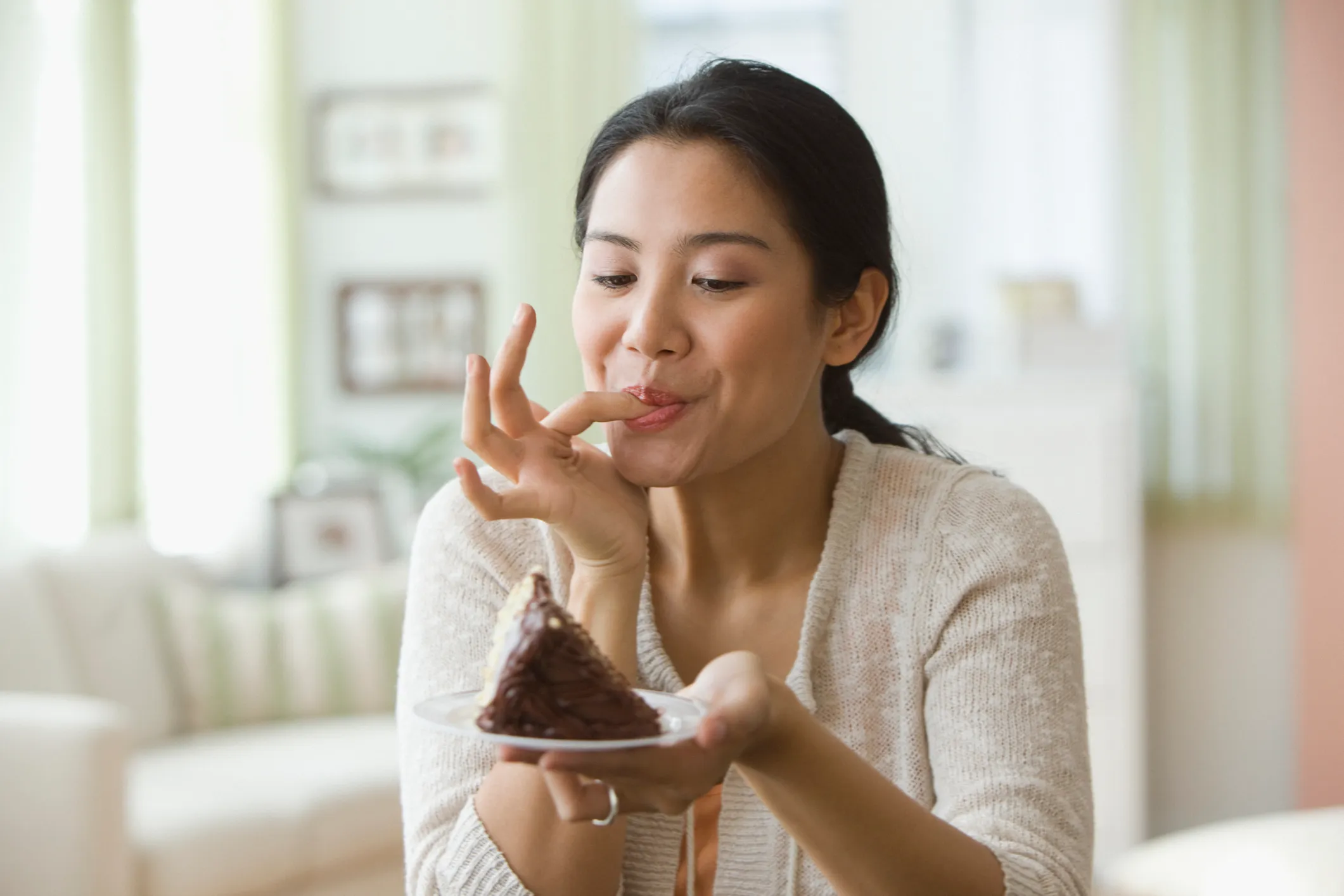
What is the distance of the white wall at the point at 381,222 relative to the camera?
17.4 ft

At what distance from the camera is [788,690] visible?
1.21 meters

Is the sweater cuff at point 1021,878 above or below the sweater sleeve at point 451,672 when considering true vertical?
below

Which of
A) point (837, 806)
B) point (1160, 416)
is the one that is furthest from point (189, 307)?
point (837, 806)

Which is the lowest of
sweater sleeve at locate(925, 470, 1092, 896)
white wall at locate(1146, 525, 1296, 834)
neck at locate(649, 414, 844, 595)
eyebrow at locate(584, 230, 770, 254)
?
white wall at locate(1146, 525, 1296, 834)

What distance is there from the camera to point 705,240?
4.99 feet

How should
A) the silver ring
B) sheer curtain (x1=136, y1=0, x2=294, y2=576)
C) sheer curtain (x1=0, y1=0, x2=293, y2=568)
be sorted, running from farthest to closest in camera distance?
sheer curtain (x1=136, y1=0, x2=294, y2=576)
sheer curtain (x1=0, y1=0, x2=293, y2=568)
the silver ring

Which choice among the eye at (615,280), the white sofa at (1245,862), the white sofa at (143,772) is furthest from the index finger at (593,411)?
the white sofa at (143,772)

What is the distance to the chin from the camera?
1529mm

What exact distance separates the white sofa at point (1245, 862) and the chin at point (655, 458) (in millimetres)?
1244

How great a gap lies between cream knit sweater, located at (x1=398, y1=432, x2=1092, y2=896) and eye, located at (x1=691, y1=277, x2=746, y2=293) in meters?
0.32

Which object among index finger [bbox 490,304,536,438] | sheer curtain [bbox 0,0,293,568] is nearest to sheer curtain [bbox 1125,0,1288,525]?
sheer curtain [bbox 0,0,293,568]

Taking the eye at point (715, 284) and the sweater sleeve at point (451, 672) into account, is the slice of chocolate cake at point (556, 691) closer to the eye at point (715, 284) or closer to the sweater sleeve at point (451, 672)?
the sweater sleeve at point (451, 672)

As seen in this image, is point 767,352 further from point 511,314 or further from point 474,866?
point 511,314

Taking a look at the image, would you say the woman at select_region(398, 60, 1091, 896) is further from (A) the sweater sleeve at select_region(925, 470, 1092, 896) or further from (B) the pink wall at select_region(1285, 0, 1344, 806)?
(B) the pink wall at select_region(1285, 0, 1344, 806)
